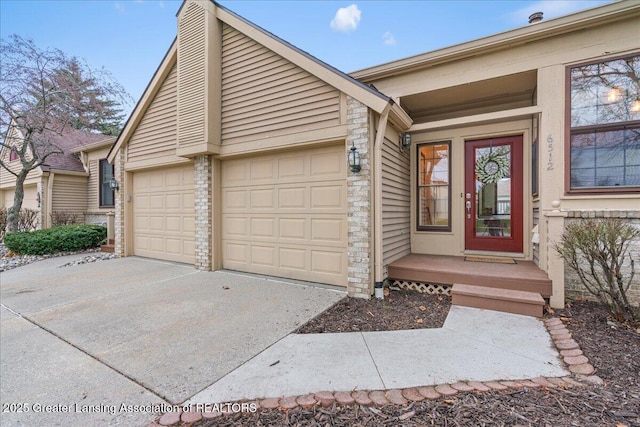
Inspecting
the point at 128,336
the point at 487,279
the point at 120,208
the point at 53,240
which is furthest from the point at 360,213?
the point at 53,240

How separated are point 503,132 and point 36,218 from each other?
54.4 ft

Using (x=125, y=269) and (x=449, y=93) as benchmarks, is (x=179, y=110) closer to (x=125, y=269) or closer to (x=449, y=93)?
(x=125, y=269)

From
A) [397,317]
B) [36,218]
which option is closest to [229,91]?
[397,317]

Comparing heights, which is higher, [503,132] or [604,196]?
[503,132]

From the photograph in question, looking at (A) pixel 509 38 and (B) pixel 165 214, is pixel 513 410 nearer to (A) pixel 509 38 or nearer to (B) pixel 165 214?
(A) pixel 509 38

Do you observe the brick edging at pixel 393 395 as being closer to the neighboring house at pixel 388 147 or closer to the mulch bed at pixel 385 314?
the mulch bed at pixel 385 314

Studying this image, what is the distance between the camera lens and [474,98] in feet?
18.5

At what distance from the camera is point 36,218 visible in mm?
12148

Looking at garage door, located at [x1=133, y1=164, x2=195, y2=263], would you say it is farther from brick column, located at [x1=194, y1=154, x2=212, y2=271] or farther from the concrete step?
the concrete step

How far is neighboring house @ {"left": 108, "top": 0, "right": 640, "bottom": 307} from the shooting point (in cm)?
406

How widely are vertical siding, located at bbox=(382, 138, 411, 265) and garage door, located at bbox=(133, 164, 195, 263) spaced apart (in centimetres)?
445

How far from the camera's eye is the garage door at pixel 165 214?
22.6 feet

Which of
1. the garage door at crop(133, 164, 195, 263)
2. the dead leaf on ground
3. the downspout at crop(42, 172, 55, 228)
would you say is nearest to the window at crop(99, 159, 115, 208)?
the downspout at crop(42, 172, 55, 228)

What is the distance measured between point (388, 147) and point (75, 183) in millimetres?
13427
